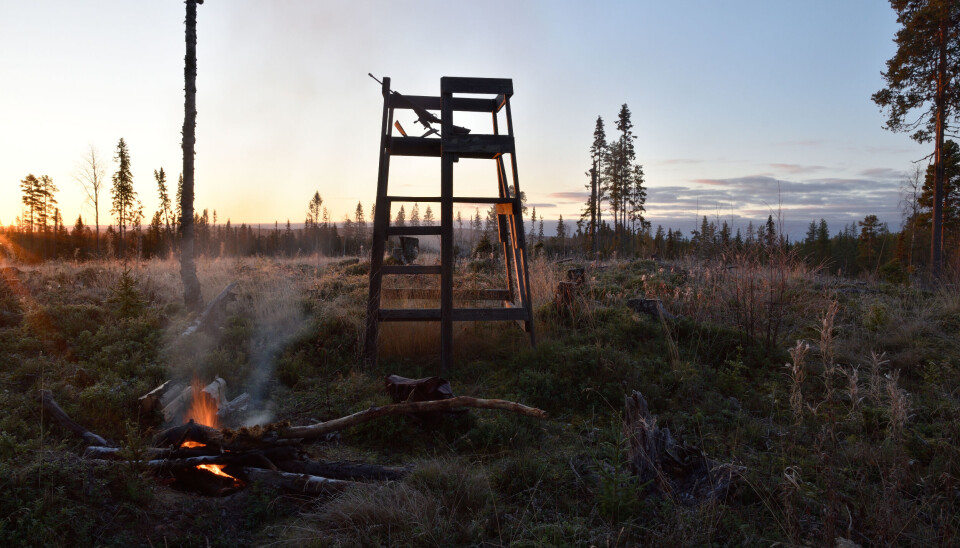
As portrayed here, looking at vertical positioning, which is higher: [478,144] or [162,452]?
[478,144]

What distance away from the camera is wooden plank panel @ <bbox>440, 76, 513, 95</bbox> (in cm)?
703

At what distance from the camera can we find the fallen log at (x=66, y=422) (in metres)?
4.51

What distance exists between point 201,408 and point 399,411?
2.41 m

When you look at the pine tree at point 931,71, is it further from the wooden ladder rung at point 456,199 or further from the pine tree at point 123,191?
the pine tree at point 123,191

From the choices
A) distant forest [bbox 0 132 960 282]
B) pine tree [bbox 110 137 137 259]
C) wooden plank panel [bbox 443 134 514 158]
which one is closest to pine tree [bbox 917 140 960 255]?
distant forest [bbox 0 132 960 282]

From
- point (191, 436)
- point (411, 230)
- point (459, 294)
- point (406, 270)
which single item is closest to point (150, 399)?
point (191, 436)

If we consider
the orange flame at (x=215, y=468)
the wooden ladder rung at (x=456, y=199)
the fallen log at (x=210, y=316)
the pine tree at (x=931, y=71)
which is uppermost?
the pine tree at (x=931, y=71)

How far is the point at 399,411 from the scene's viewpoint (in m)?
4.80

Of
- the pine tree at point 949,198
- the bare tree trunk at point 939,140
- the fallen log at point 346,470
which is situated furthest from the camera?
the pine tree at point 949,198

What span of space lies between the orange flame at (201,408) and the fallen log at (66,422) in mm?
870

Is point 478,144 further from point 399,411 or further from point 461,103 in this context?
point 399,411

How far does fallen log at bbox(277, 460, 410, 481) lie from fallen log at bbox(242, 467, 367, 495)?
15 centimetres

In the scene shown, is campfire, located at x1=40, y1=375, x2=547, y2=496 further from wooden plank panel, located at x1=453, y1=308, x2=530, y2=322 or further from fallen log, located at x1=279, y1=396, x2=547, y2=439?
wooden plank panel, located at x1=453, y1=308, x2=530, y2=322

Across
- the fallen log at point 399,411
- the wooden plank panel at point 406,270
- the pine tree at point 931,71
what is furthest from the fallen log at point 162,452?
the pine tree at point 931,71
